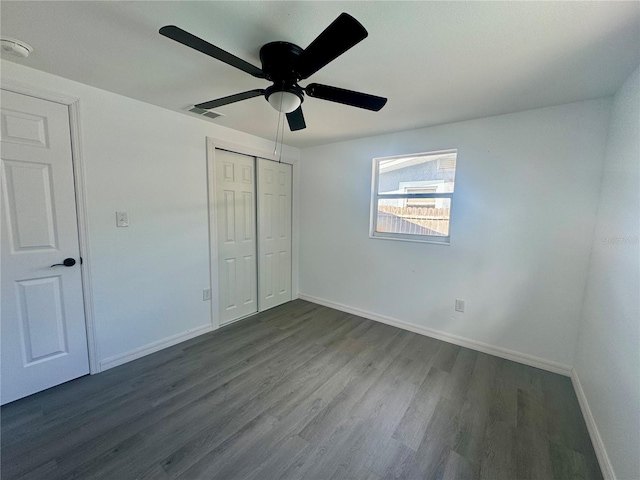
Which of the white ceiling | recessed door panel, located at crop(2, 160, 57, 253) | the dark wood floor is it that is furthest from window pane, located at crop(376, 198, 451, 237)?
recessed door panel, located at crop(2, 160, 57, 253)

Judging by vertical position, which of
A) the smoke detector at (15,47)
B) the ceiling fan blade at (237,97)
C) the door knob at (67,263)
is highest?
the smoke detector at (15,47)

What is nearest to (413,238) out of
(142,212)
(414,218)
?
(414,218)

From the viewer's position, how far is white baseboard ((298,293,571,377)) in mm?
2223

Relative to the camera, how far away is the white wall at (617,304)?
4.09ft

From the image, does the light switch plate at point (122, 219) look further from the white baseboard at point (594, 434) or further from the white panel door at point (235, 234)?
the white baseboard at point (594, 434)

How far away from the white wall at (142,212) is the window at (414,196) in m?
1.94

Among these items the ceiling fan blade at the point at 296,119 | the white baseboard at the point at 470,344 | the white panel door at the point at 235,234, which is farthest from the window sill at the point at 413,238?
the ceiling fan blade at the point at 296,119

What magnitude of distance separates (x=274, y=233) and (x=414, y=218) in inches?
73.4

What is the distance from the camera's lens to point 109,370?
214 cm

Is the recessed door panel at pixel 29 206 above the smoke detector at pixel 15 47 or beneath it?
beneath

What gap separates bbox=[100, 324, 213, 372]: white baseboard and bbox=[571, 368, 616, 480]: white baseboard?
3154 mm

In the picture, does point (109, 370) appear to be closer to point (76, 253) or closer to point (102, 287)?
point (102, 287)

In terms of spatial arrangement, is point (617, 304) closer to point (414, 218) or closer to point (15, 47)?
point (414, 218)

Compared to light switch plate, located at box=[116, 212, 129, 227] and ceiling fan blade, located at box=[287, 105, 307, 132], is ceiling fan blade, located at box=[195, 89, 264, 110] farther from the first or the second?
light switch plate, located at box=[116, 212, 129, 227]
